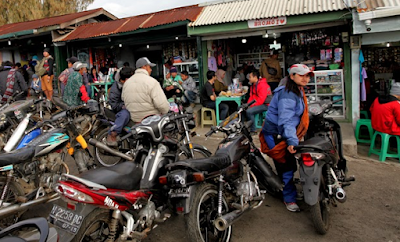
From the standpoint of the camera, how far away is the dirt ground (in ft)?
11.8

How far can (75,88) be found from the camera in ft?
23.3

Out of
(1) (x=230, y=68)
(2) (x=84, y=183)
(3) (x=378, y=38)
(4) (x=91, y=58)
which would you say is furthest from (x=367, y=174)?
(4) (x=91, y=58)

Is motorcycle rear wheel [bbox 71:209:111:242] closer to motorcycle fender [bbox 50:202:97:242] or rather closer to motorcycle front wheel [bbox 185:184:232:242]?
motorcycle fender [bbox 50:202:97:242]

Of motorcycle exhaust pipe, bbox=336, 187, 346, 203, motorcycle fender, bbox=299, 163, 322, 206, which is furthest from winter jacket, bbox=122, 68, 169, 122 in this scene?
motorcycle exhaust pipe, bbox=336, 187, 346, 203

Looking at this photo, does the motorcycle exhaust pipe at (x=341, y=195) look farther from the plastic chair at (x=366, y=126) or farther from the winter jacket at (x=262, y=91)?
the winter jacket at (x=262, y=91)

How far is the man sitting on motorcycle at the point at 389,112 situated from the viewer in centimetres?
587

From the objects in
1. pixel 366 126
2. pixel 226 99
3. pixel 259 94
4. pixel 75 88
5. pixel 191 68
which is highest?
pixel 191 68

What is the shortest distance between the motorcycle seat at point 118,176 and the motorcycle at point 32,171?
4.26 feet

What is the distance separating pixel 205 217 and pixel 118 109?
11.6 ft

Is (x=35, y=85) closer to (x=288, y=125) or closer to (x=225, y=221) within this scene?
(x=288, y=125)

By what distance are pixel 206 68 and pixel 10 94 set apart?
514 centimetres

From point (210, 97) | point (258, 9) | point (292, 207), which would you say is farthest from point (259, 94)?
point (292, 207)

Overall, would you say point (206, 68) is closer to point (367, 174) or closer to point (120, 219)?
point (367, 174)

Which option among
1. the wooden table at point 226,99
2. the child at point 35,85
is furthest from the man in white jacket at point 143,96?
the child at point 35,85
